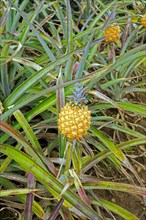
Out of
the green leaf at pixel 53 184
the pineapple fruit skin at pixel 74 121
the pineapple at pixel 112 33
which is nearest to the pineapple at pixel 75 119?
the pineapple fruit skin at pixel 74 121

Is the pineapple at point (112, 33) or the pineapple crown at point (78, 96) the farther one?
the pineapple at point (112, 33)

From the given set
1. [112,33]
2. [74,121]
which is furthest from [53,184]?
[112,33]

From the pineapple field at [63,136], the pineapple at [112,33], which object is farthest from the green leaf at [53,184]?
the pineapple at [112,33]

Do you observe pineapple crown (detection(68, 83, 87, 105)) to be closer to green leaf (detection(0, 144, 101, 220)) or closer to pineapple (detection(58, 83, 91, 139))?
pineapple (detection(58, 83, 91, 139))

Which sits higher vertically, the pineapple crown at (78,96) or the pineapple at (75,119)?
the pineapple crown at (78,96)

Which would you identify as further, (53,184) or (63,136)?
(63,136)

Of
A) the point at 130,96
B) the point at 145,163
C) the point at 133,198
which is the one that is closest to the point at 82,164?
the point at 133,198

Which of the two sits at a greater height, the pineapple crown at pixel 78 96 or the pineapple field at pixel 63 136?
the pineapple crown at pixel 78 96

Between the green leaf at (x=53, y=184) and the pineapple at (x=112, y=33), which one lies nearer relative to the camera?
the green leaf at (x=53, y=184)

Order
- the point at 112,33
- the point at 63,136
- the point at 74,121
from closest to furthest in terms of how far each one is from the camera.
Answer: the point at 74,121 → the point at 63,136 → the point at 112,33

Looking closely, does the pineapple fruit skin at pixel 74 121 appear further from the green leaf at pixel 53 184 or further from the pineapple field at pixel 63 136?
the green leaf at pixel 53 184

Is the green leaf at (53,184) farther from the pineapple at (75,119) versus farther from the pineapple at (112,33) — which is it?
the pineapple at (112,33)

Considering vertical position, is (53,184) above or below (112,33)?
below

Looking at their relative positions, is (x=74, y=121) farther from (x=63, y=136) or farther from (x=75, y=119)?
(x=63, y=136)
